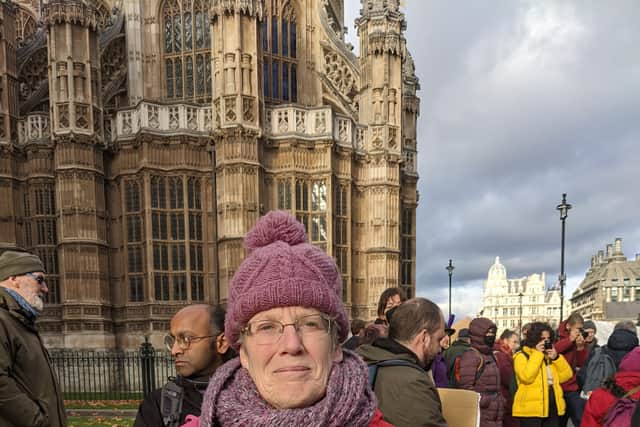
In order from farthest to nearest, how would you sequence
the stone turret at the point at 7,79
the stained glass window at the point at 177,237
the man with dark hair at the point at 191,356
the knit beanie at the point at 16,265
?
the stained glass window at the point at 177,237, the stone turret at the point at 7,79, the knit beanie at the point at 16,265, the man with dark hair at the point at 191,356

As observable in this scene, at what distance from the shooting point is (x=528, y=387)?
477 centimetres

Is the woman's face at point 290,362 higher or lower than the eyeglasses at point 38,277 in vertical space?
higher

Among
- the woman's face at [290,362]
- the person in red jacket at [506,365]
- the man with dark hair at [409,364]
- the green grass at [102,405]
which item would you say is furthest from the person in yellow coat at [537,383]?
the green grass at [102,405]

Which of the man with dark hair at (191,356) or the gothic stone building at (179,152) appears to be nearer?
the man with dark hair at (191,356)

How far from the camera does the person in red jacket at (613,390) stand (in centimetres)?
299

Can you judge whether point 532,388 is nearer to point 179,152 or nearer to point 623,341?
point 623,341

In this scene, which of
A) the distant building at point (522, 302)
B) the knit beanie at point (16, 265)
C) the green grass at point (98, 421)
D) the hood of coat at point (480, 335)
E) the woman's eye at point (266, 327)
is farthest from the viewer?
the distant building at point (522, 302)

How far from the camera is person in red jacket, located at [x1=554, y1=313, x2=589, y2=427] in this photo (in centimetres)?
528

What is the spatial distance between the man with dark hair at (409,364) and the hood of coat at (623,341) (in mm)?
3871

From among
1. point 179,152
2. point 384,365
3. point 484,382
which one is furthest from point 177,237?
point 384,365

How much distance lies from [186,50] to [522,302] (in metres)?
116

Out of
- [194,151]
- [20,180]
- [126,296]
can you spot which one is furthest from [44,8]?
[126,296]

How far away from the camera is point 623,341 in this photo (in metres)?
5.11

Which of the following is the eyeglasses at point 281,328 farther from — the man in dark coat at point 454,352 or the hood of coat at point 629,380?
the man in dark coat at point 454,352
